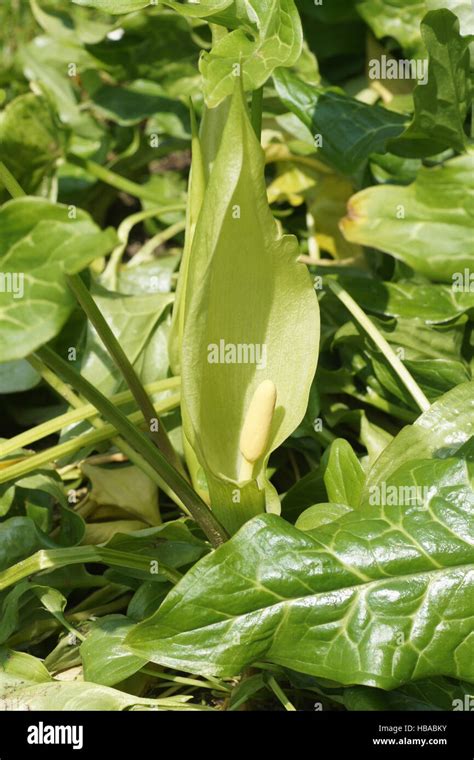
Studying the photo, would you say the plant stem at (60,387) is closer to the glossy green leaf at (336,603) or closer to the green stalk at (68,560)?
the green stalk at (68,560)

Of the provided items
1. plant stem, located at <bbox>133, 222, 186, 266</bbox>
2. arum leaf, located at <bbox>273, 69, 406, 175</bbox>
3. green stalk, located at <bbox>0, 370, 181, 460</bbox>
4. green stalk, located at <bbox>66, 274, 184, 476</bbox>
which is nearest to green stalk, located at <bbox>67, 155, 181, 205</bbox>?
plant stem, located at <bbox>133, 222, 186, 266</bbox>

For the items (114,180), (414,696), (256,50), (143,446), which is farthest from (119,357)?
(114,180)

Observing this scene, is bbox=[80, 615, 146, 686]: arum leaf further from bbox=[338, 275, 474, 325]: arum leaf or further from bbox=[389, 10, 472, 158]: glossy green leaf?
bbox=[389, 10, 472, 158]: glossy green leaf

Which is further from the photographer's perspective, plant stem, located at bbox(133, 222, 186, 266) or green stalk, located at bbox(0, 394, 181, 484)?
plant stem, located at bbox(133, 222, 186, 266)

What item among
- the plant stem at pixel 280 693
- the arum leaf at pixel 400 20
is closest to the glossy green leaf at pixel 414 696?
the plant stem at pixel 280 693
